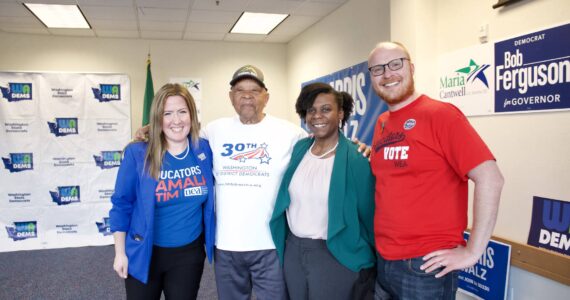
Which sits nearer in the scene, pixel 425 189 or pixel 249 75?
pixel 425 189

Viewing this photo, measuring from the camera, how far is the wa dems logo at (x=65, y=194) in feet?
15.7

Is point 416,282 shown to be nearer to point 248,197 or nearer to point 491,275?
point 248,197

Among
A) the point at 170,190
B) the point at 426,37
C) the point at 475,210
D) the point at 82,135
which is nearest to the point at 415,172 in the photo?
the point at 475,210

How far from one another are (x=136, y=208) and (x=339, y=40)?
361 cm

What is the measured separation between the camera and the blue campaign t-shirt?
174cm

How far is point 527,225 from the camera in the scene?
2.21 meters

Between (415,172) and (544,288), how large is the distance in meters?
1.36

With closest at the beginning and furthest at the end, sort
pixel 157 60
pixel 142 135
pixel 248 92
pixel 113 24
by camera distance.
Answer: pixel 142 135 < pixel 248 92 < pixel 113 24 < pixel 157 60

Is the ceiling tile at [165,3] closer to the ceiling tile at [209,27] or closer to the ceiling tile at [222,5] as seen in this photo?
the ceiling tile at [222,5]

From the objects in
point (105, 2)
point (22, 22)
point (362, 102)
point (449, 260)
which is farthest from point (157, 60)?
point (449, 260)

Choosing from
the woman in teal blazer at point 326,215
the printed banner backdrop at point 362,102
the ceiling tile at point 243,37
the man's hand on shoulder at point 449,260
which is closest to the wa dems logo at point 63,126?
the ceiling tile at point 243,37

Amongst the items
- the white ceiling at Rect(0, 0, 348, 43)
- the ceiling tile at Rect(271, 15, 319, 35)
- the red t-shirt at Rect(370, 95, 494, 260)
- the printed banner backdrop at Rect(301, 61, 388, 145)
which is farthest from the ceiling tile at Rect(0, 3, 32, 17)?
the red t-shirt at Rect(370, 95, 494, 260)

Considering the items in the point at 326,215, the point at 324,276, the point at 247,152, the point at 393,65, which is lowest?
the point at 324,276

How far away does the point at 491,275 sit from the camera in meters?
2.39
